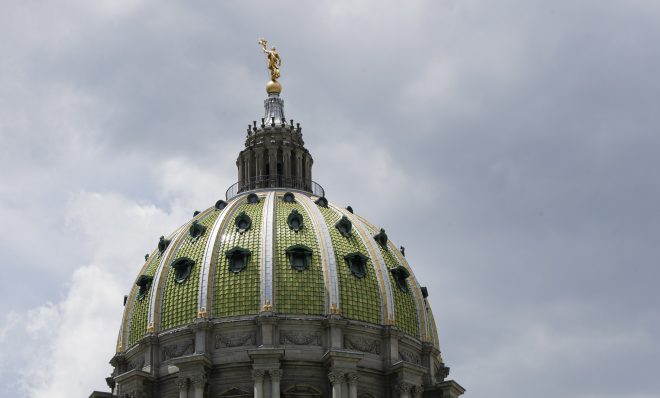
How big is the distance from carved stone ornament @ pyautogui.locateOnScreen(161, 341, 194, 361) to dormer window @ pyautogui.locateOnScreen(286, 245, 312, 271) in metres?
8.77

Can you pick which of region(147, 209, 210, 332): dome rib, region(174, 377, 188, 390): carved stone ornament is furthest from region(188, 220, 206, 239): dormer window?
region(174, 377, 188, 390): carved stone ornament

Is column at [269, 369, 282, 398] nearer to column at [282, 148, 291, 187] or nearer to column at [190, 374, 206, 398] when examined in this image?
column at [190, 374, 206, 398]

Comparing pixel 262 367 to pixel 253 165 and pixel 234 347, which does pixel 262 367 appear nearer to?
pixel 234 347

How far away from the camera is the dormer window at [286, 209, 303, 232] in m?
98.0

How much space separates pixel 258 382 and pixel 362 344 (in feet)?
27.7

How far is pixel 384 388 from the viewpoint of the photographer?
93.9 metres

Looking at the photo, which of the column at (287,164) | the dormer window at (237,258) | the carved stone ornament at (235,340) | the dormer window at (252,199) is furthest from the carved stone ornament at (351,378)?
the column at (287,164)

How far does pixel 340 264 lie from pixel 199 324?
1068cm

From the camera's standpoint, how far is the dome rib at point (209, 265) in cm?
9444

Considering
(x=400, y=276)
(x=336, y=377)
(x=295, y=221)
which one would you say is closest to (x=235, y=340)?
(x=336, y=377)

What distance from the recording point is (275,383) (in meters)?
89.4

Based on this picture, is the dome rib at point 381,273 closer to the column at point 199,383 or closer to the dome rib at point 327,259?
the dome rib at point 327,259

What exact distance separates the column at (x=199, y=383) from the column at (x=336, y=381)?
8.16 metres


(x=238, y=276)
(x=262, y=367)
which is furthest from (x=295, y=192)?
(x=262, y=367)
